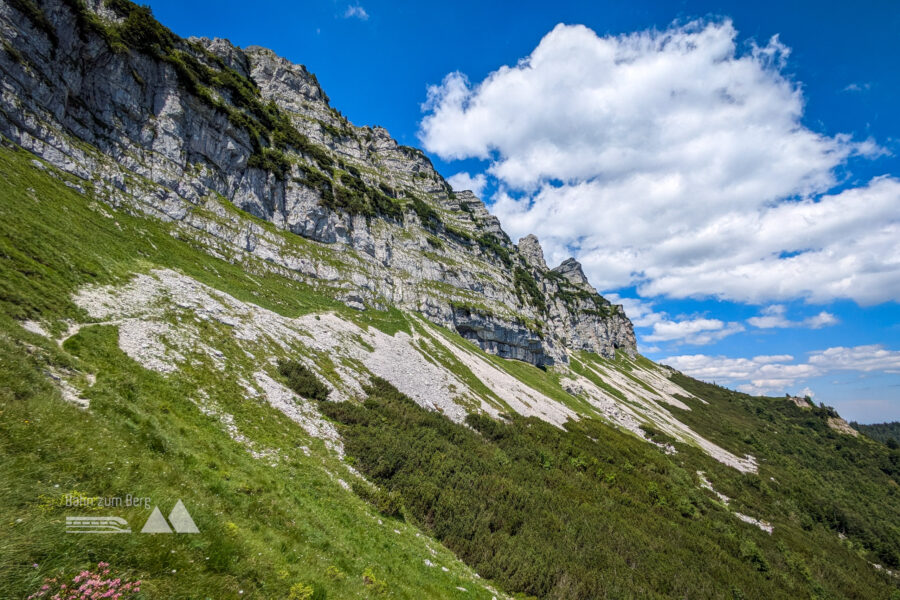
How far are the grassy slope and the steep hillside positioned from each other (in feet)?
0.27

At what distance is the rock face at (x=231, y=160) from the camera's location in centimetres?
3966

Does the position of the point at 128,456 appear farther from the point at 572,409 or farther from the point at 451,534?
the point at 572,409

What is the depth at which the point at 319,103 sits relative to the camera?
119 meters

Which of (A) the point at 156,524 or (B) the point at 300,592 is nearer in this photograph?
(A) the point at 156,524

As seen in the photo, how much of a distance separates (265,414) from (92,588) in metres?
14.8

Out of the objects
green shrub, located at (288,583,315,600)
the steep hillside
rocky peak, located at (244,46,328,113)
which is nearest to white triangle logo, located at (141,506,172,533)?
the steep hillside

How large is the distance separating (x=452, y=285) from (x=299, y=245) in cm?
4680

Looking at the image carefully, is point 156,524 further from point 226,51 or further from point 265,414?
point 226,51

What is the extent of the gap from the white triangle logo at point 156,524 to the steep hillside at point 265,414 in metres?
0.15

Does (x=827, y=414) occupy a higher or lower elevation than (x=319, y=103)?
lower

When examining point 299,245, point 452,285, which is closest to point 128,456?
point 299,245

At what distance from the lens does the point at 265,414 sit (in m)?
18.8

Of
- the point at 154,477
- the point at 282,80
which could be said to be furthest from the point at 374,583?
the point at 282,80

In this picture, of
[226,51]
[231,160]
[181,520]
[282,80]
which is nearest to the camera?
[181,520]
